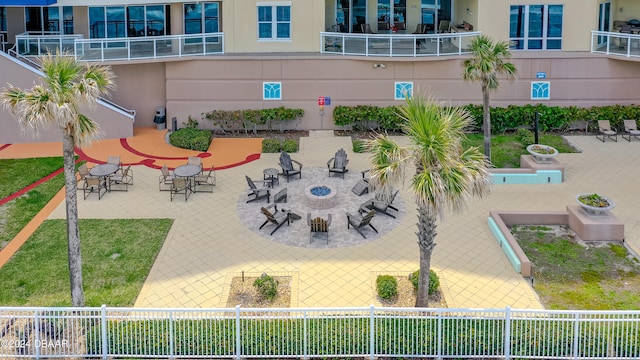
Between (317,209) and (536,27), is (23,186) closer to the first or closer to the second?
(317,209)

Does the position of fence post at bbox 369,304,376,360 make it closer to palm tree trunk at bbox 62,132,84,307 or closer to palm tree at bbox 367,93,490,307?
palm tree at bbox 367,93,490,307

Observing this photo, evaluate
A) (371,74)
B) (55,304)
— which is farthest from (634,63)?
(55,304)

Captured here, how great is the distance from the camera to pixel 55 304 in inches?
637

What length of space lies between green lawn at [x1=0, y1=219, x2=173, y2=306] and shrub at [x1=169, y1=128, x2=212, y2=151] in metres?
7.41

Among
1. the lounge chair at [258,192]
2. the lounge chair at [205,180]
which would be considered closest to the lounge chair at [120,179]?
the lounge chair at [205,180]

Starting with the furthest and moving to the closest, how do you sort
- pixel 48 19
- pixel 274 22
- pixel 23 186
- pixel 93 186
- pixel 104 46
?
pixel 48 19 → pixel 274 22 → pixel 104 46 → pixel 23 186 → pixel 93 186

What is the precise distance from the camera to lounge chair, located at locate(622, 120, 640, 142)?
29.0 meters

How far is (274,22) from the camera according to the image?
30547 mm

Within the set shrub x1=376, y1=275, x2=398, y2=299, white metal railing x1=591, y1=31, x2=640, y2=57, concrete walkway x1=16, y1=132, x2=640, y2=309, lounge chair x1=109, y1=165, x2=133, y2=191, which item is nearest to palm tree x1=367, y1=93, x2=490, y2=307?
shrub x1=376, y1=275, x2=398, y2=299

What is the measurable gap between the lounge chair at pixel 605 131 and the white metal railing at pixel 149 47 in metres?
16.2

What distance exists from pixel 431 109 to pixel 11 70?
2004 centimetres

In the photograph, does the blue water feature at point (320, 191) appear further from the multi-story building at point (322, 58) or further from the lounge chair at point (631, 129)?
the lounge chair at point (631, 129)

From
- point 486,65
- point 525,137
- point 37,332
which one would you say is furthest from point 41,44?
point 525,137

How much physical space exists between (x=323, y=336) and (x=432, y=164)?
4005 millimetres
